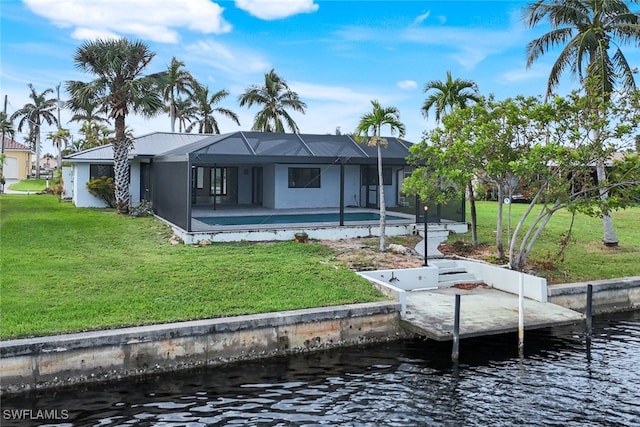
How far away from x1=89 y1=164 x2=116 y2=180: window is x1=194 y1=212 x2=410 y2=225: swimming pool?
8.86 m

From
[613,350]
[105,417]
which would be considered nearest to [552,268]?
[613,350]

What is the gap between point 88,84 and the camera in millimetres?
20359

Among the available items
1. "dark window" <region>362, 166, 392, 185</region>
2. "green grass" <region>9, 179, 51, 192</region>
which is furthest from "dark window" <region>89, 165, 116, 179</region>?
"green grass" <region>9, 179, 51, 192</region>

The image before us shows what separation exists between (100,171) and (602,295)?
21.9 m

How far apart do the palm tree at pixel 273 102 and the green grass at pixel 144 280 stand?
18.5 metres

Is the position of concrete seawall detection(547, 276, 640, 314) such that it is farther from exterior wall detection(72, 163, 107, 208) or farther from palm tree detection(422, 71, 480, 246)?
exterior wall detection(72, 163, 107, 208)

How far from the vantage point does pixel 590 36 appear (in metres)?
16.3

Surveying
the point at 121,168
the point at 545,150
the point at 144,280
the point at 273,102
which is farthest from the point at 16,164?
the point at 545,150

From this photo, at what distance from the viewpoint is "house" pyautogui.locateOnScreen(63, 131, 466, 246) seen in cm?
1766

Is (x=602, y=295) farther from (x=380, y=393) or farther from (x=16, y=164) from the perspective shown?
(x=16, y=164)

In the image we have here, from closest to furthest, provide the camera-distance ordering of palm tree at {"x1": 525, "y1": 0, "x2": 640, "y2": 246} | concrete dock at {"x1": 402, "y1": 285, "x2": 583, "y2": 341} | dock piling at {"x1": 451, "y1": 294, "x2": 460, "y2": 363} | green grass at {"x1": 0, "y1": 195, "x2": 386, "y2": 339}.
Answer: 1. green grass at {"x1": 0, "y1": 195, "x2": 386, "y2": 339}
2. dock piling at {"x1": 451, "y1": 294, "x2": 460, "y2": 363}
3. concrete dock at {"x1": 402, "y1": 285, "x2": 583, "y2": 341}
4. palm tree at {"x1": 525, "y1": 0, "x2": 640, "y2": 246}

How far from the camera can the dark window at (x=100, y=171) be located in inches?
993

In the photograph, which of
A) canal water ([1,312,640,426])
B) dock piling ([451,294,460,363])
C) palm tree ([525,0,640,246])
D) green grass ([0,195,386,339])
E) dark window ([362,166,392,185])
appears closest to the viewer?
canal water ([1,312,640,426])

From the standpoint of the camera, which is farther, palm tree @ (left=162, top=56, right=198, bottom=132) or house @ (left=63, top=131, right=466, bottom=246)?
palm tree @ (left=162, top=56, right=198, bottom=132)
